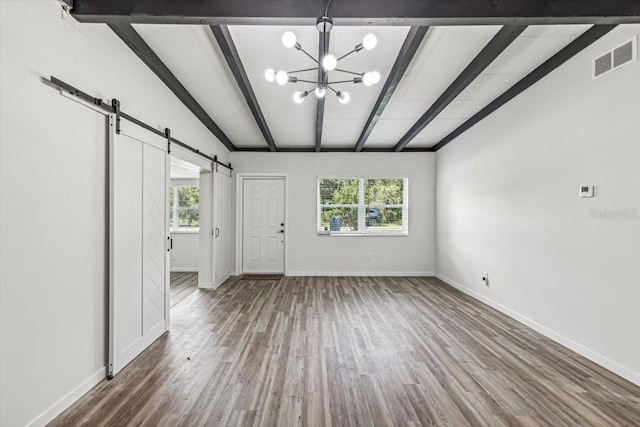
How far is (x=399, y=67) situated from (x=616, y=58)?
1725mm

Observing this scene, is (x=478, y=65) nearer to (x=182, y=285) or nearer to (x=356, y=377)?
(x=356, y=377)

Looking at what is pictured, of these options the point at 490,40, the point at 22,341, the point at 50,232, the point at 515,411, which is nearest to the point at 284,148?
the point at 490,40

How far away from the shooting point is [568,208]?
285 centimetres

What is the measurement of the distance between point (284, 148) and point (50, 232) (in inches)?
175

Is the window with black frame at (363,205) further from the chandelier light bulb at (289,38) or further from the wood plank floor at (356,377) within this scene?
the chandelier light bulb at (289,38)

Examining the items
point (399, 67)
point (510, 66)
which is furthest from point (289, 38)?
point (510, 66)

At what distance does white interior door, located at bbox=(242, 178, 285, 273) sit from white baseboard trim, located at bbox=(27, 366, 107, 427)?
3.80 metres

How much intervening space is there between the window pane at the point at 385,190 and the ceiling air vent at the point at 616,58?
369cm

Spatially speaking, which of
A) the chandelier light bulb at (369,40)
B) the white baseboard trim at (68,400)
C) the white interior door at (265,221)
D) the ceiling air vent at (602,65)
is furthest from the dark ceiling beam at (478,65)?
the white baseboard trim at (68,400)

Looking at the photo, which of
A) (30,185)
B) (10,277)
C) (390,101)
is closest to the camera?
(10,277)

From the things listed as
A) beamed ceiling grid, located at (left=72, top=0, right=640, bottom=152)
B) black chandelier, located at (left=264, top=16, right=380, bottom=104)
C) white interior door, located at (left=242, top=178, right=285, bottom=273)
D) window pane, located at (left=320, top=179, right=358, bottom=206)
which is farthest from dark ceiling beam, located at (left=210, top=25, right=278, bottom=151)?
window pane, located at (left=320, top=179, right=358, bottom=206)

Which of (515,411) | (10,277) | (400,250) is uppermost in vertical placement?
(10,277)

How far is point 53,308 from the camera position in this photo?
184cm

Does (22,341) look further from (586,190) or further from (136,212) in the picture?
(586,190)
